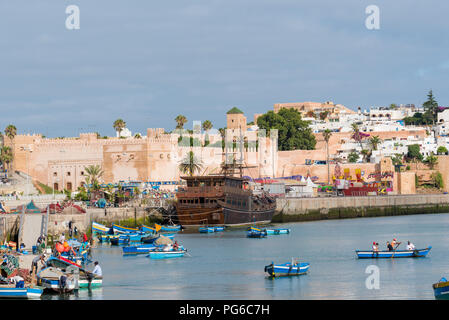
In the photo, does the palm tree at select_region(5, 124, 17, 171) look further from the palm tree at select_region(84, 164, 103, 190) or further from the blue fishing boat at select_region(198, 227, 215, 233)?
the blue fishing boat at select_region(198, 227, 215, 233)

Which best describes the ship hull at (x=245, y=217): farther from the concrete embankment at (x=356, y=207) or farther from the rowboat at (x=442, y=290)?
the rowboat at (x=442, y=290)

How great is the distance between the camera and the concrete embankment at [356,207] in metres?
85.5

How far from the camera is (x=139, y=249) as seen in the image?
5309 centimetres

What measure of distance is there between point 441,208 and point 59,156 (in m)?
43.6

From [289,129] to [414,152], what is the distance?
70.5 feet

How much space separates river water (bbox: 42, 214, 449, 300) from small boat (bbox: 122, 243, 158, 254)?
508mm

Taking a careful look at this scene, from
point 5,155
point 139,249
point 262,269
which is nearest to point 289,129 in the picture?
point 5,155

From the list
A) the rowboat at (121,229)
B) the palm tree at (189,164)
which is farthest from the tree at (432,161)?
the rowboat at (121,229)

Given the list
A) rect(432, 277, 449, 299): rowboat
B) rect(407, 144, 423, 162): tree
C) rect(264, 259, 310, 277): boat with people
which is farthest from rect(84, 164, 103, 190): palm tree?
rect(432, 277, 449, 299): rowboat

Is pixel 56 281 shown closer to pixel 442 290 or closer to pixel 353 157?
pixel 442 290

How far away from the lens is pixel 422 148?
130250 millimetres

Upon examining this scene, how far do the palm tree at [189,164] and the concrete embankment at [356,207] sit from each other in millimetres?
12678

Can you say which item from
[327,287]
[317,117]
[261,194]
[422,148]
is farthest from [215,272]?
[317,117]
